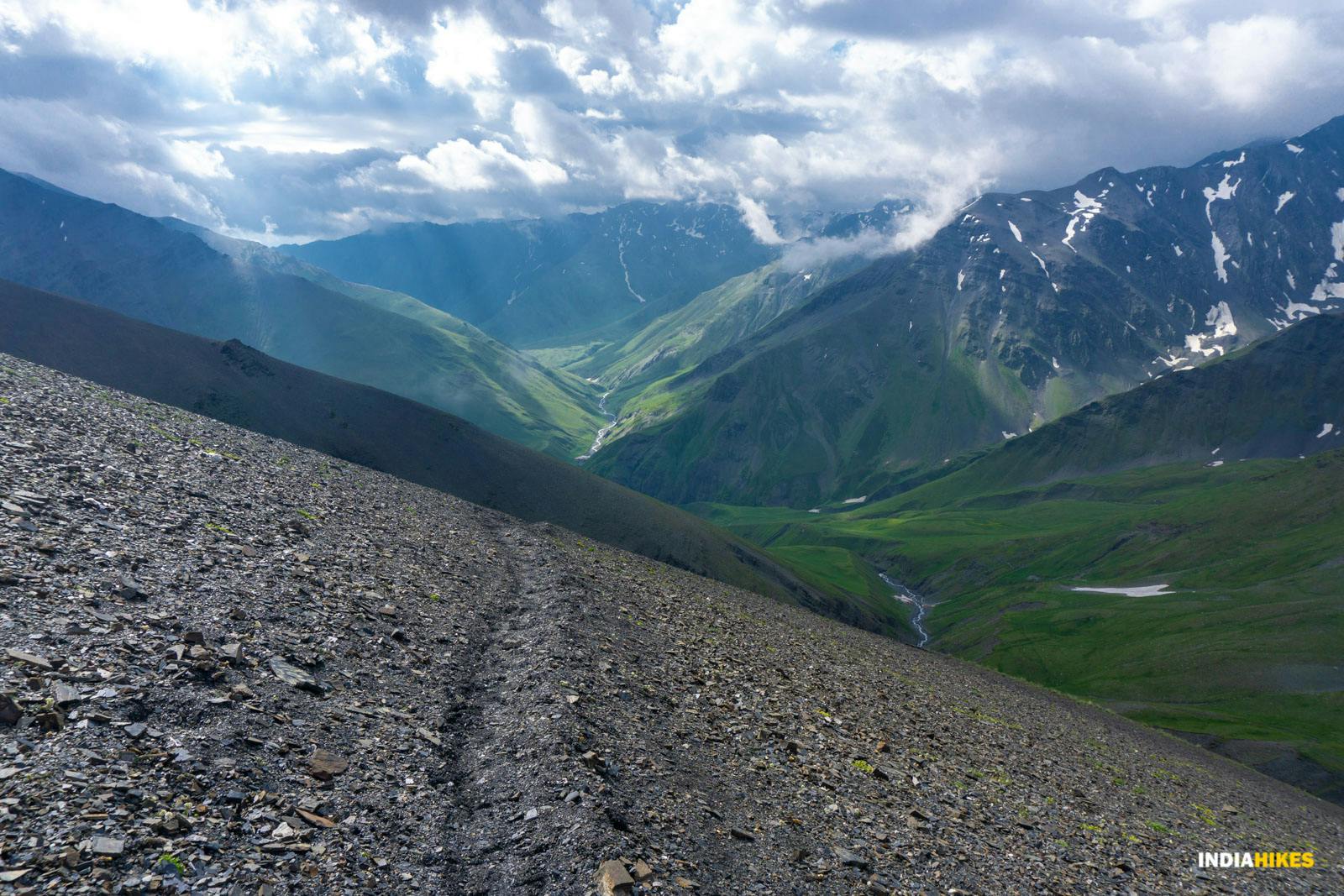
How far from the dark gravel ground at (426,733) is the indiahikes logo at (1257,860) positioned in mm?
618

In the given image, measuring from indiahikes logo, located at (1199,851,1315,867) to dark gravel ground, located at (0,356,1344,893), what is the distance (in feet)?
2.03

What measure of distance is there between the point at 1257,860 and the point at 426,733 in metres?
34.6

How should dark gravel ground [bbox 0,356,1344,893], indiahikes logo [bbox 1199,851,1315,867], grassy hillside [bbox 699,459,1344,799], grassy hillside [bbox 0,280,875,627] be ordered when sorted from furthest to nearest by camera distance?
grassy hillside [bbox 0,280,875,627], grassy hillside [bbox 699,459,1344,799], indiahikes logo [bbox 1199,851,1315,867], dark gravel ground [bbox 0,356,1344,893]

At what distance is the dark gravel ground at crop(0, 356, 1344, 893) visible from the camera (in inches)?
543

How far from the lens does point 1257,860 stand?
1233 inches

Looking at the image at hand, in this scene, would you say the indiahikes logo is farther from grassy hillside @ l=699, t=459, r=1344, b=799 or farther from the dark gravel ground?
grassy hillside @ l=699, t=459, r=1344, b=799

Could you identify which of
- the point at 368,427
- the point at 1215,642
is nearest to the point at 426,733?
the point at 368,427

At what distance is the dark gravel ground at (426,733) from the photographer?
1380cm

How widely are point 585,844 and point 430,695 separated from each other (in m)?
8.20

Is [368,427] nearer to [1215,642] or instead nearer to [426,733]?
[426,733]

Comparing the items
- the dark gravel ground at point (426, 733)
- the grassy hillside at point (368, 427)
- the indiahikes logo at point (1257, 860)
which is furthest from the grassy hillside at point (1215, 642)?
the dark gravel ground at point (426, 733)

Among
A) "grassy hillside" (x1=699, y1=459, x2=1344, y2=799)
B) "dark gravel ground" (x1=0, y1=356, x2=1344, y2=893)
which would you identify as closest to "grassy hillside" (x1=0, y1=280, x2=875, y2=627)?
"grassy hillside" (x1=699, y1=459, x2=1344, y2=799)

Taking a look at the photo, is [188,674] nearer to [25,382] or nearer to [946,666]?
[25,382]

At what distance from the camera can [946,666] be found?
56.5m
